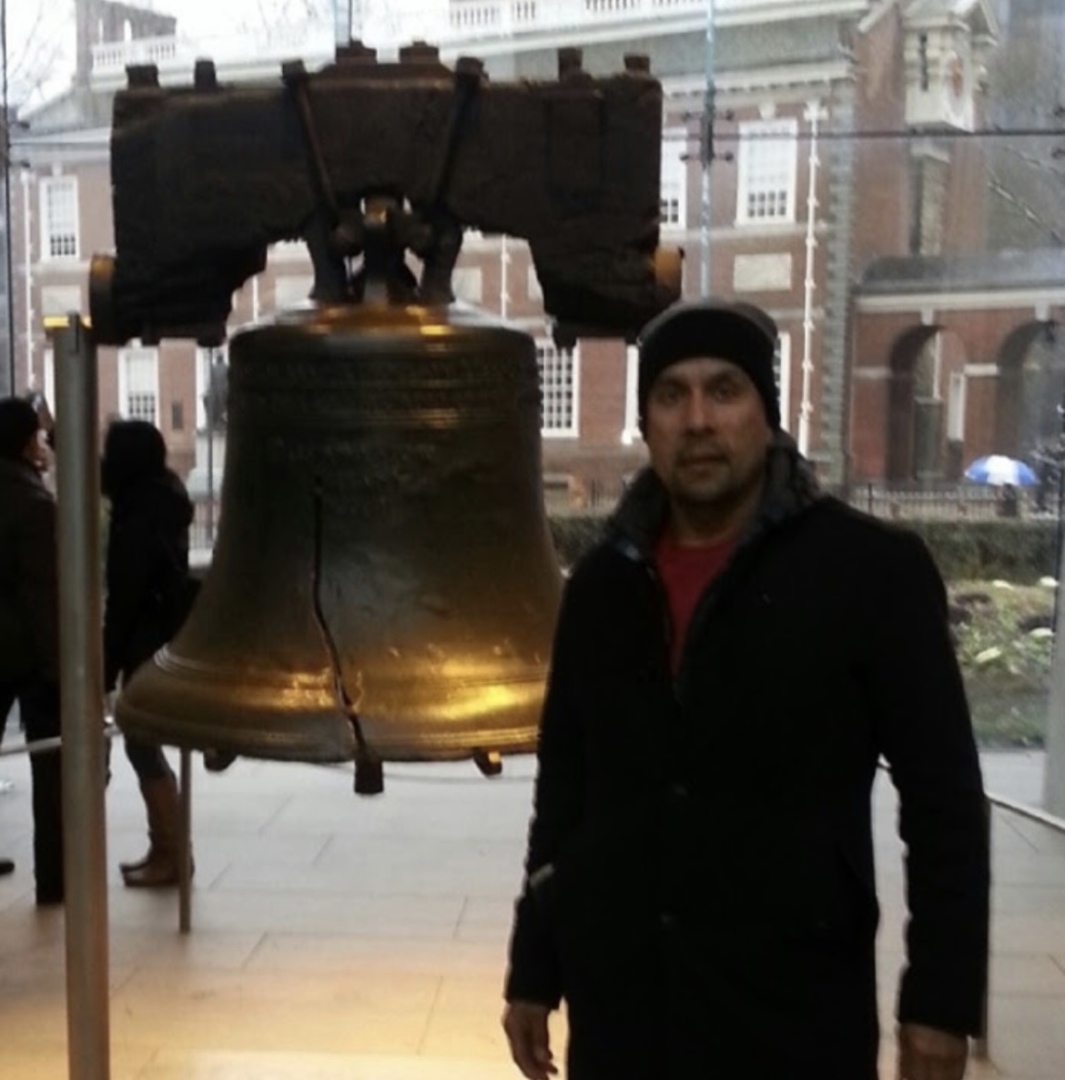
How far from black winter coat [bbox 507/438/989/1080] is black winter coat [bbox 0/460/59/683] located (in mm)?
3462

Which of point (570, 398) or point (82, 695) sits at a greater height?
point (570, 398)

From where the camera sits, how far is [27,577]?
5328 mm

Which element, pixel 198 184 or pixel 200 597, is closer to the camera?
pixel 198 184

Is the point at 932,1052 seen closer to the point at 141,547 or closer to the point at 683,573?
the point at 683,573

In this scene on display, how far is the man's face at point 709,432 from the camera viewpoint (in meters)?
2.02

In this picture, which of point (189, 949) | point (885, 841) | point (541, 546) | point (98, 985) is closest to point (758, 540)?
point (541, 546)

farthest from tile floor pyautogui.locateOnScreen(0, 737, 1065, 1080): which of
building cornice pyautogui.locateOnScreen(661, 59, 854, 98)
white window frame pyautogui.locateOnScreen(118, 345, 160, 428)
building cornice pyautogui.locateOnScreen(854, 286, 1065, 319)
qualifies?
building cornice pyautogui.locateOnScreen(661, 59, 854, 98)

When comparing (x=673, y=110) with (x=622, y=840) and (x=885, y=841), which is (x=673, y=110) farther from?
(x=622, y=840)

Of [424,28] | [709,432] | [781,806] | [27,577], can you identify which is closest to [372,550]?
[709,432]

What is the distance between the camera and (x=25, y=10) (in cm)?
803

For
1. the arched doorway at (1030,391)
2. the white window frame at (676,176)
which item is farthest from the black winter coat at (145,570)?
the arched doorway at (1030,391)

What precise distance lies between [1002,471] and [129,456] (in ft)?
14.6

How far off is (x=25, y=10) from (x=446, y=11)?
6.61ft

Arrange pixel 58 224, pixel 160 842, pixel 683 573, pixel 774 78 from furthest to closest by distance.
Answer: pixel 58 224
pixel 774 78
pixel 160 842
pixel 683 573
